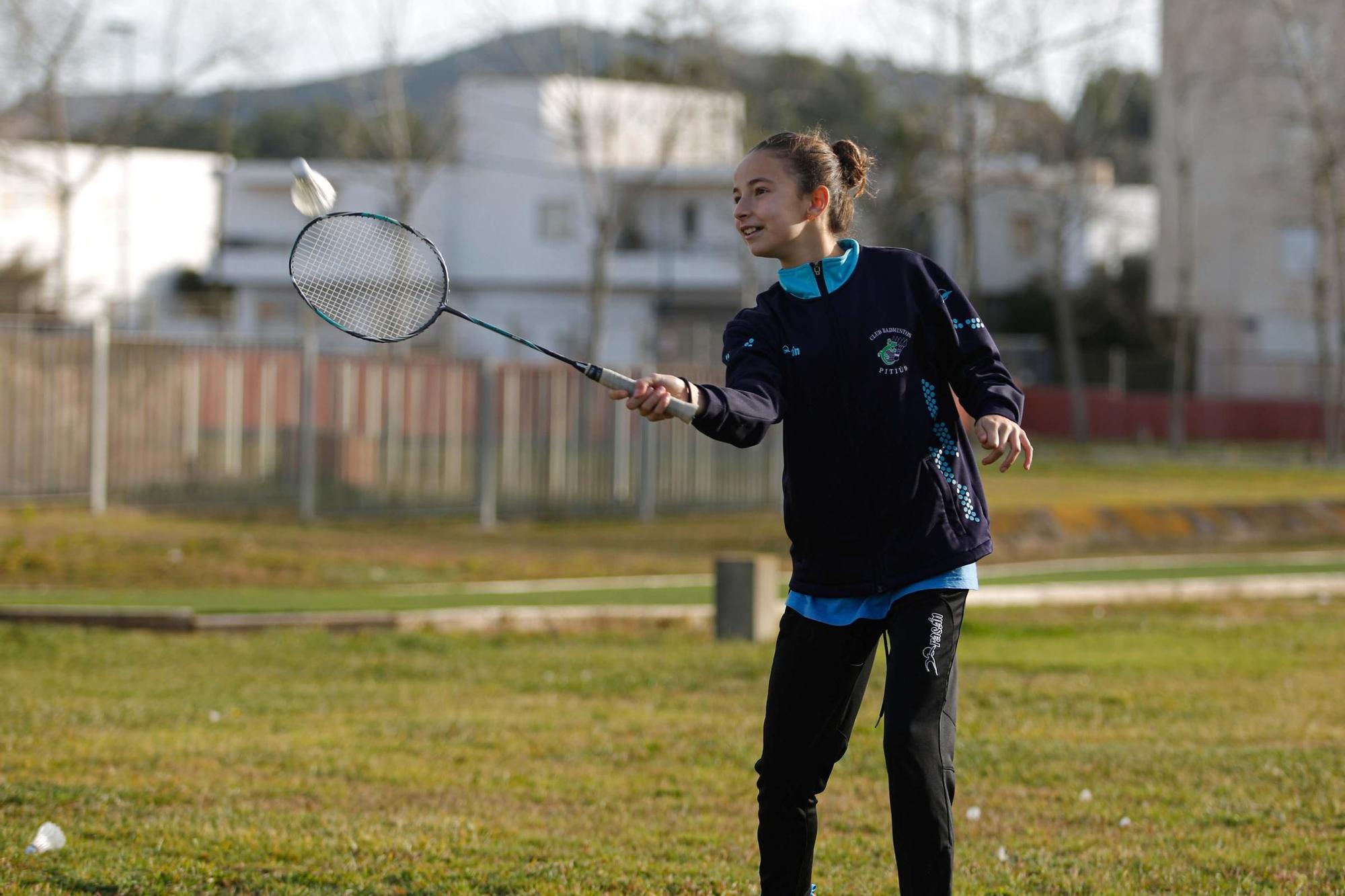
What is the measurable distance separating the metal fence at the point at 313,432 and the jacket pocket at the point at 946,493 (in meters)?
17.2

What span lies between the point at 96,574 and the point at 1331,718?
11.4 meters

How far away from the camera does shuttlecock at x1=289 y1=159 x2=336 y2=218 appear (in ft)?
16.8

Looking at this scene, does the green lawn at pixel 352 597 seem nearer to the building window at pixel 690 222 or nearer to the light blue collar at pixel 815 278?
the light blue collar at pixel 815 278

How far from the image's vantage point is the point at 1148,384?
5409 centimetres

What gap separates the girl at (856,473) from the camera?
4551 millimetres

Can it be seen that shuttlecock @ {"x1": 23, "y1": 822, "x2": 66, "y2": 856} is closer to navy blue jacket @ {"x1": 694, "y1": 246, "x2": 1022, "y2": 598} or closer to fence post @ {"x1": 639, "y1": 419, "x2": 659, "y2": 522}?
navy blue jacket @ {"x1": 694, "y1": 246, "x2": 1022, "y2": 598}

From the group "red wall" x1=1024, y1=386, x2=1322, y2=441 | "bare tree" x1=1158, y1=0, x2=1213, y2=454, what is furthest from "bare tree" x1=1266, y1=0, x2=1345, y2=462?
"red wall" x1=1024, y1=386, x2=1322, y2=441

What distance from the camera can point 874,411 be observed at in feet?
15.4

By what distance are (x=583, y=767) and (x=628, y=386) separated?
13.2 ft

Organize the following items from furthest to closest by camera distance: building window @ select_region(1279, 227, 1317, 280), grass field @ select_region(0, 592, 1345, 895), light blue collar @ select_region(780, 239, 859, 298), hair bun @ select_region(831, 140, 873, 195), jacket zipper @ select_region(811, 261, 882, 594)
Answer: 1. building window @ select_region(1279, 227, 1317, 280)
2. grass field @ select_region(0, 592, 1345, 895)
3. hair bun @ select_region(831, 140, 873, 195)
4. light blue collar @ select_region(780, 239, 859, 298)
5. jacket zipper @ select_region(811, 261, 882, 594)

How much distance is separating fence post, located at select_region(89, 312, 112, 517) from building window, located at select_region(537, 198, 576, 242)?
47.2 meters


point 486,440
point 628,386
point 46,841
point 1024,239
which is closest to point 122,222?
point 1024,239

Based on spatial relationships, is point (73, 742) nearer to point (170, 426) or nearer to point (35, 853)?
point (35, 853)

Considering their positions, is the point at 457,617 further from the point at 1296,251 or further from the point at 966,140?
the point at 1296,251
